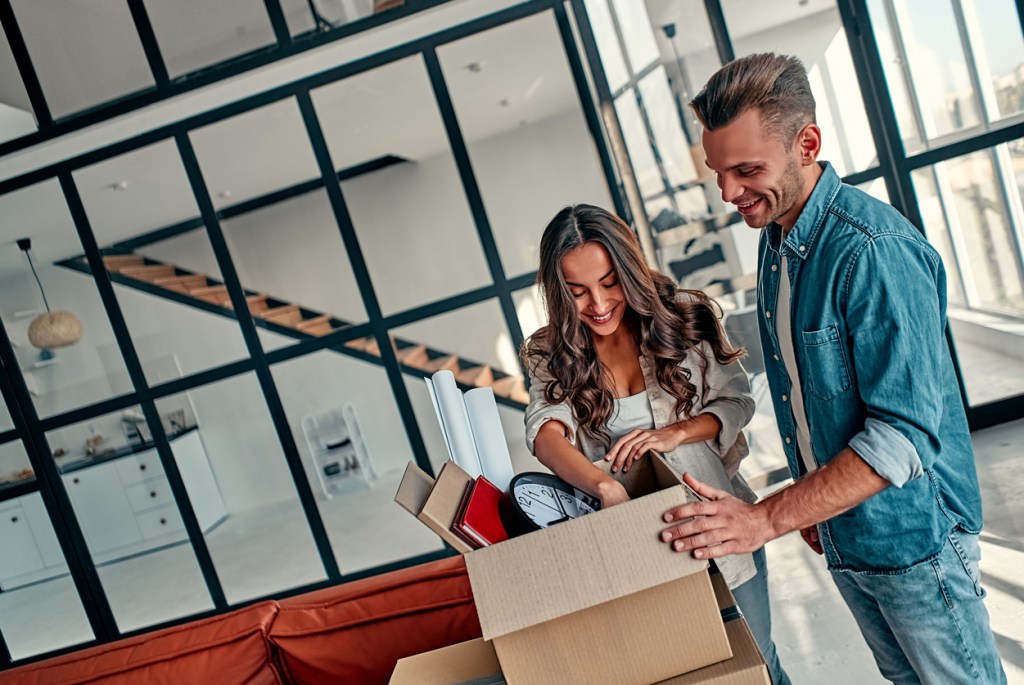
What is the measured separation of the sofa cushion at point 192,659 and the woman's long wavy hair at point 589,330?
0.85 metres

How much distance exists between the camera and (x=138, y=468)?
3605 mm

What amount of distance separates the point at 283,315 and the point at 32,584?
1.98 metres

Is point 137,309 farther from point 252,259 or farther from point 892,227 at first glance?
point 892,227

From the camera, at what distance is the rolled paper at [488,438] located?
1.27 m

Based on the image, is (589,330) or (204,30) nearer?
(589,330)

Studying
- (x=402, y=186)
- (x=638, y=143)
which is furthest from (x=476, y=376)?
(x=638, y=143)

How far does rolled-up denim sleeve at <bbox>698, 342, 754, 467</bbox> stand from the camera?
1.36 meters

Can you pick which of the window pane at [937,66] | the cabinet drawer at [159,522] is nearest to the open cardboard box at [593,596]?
the window pane at [937,66]

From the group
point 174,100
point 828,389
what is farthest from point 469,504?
point 174,100

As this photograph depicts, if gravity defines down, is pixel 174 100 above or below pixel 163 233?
above

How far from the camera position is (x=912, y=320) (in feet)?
3.33

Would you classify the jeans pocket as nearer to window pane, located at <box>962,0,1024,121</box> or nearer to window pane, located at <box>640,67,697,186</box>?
window pane, located at <box>640,67,697,186</box>

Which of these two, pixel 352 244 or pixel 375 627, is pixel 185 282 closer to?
pixel 352 244

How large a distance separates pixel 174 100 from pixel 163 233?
2.00 feet
